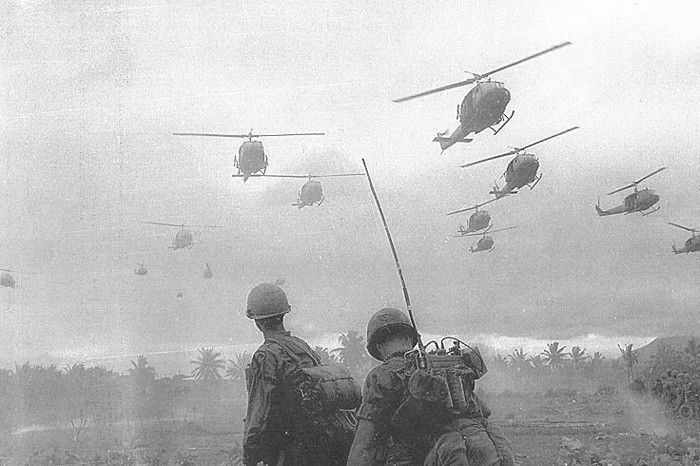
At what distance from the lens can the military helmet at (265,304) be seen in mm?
4141

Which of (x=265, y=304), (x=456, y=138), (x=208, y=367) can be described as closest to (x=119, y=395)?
(x=208, y=367)

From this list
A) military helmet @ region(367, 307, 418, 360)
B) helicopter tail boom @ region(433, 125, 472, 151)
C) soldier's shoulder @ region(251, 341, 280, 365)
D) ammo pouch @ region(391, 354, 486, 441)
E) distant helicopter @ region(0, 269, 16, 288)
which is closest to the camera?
ammo pouch @ region(391, 354, 486, 441)

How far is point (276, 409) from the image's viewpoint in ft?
12.4

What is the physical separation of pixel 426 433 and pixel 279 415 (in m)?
0.87

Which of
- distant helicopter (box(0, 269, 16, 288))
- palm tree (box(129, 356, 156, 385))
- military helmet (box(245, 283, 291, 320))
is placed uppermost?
distant helicopter (box(0, 269, 16, 288))

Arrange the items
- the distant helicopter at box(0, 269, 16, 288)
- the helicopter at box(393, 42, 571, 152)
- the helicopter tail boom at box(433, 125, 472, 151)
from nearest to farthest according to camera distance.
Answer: the helicopter at box(393, 42, 571, 152)
the helicopter tail boom at box(433, 125, 472, 151)
the distant helicopter at box(0, 269, 16, 288)

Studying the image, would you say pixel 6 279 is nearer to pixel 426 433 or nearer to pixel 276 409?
pixel 276 409

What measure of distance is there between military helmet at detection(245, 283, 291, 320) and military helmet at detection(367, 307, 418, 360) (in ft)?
2.38

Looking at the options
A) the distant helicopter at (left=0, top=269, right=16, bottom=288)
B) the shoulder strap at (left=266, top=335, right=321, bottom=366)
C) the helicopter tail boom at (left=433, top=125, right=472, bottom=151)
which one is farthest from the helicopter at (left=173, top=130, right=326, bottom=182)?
the shoulder strap at (left=266, top=335, right=321, bottom=366)

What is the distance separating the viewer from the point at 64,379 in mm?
34938

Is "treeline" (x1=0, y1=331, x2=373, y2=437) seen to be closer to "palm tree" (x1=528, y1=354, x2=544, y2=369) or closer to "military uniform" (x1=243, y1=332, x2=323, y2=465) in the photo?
"palm tree" (x1=528, y1=354, x2=544, y2=369)

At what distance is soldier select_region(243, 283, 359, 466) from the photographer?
3.75 m

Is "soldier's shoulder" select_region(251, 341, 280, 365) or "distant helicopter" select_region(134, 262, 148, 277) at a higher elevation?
"distant helicopter" select_region(134, 262, 148, 277)

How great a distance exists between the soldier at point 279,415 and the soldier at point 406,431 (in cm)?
64
